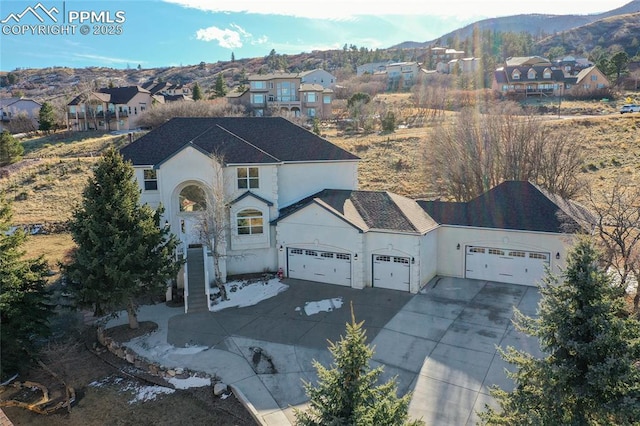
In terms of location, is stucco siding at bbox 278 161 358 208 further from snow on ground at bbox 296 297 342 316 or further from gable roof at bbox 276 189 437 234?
snow on ground at bbox 296 297 342 316

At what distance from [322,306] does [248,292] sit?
4.23 m

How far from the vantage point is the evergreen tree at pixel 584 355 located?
27.7ft

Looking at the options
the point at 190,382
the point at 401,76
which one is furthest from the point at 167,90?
the point at 190,382

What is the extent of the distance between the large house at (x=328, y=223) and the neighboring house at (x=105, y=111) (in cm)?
4688

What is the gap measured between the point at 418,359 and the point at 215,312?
30.8 ft

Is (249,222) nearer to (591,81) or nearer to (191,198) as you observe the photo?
(191,198)

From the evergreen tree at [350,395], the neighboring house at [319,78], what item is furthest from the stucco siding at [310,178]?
the neighboring house at [319,78]

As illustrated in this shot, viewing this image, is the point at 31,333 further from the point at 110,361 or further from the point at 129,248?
the point at 129,248

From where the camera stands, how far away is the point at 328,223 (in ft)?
74.2

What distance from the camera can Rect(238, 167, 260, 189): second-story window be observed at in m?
24.1

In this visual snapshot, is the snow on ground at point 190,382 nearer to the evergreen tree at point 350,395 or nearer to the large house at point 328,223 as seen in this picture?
the large house at point 328,223

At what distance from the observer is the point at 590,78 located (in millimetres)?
76438

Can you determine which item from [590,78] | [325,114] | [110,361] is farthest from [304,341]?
[590,78]

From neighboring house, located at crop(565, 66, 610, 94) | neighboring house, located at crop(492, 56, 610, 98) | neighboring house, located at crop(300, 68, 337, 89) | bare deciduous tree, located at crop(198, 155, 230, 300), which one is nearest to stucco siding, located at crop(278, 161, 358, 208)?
bare deciduous tree, located at crop(198, 155, 230, 300)
